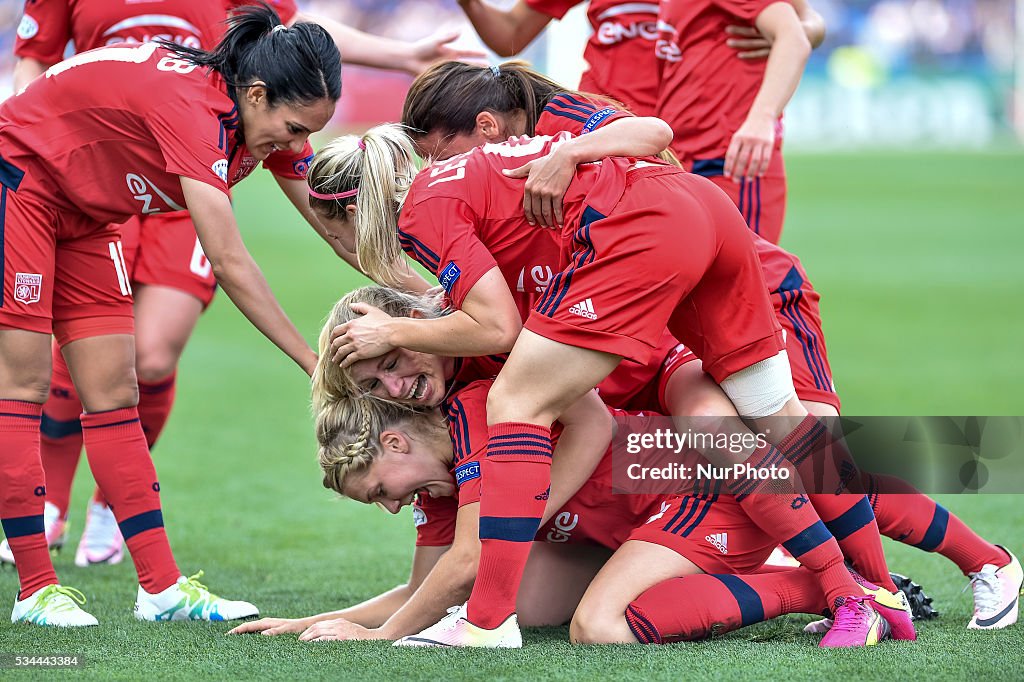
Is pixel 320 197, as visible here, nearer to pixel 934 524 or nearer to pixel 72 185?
pixel 72 185

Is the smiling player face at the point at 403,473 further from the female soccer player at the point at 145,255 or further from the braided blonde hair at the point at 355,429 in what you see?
the female soccer player at the point at 145,255

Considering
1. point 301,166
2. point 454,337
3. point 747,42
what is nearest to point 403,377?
point 454,337

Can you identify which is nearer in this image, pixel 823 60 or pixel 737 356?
pixel 737 356

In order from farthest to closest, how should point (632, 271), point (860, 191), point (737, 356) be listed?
point (860, 191)
point (737, 356)
point (632, 271)

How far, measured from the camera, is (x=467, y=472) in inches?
125

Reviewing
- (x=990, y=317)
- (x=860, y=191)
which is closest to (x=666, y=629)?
(x=990, y=317)

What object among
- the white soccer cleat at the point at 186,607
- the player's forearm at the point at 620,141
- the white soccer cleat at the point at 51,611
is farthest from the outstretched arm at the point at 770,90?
the white soccer cleat at the point at 51,611

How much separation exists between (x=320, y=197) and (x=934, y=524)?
1.91 metres

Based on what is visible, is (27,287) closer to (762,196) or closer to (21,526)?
(21,526)

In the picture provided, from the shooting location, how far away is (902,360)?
348 inches

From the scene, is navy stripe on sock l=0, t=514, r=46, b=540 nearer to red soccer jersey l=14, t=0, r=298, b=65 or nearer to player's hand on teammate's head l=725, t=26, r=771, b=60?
red soccer jersey l=14, t=0, r=298, b=65

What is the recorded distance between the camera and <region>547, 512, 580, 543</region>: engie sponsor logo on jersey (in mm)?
3523

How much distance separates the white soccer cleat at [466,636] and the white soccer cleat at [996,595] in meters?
1.24

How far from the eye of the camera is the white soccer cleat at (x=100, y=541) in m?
4.50
